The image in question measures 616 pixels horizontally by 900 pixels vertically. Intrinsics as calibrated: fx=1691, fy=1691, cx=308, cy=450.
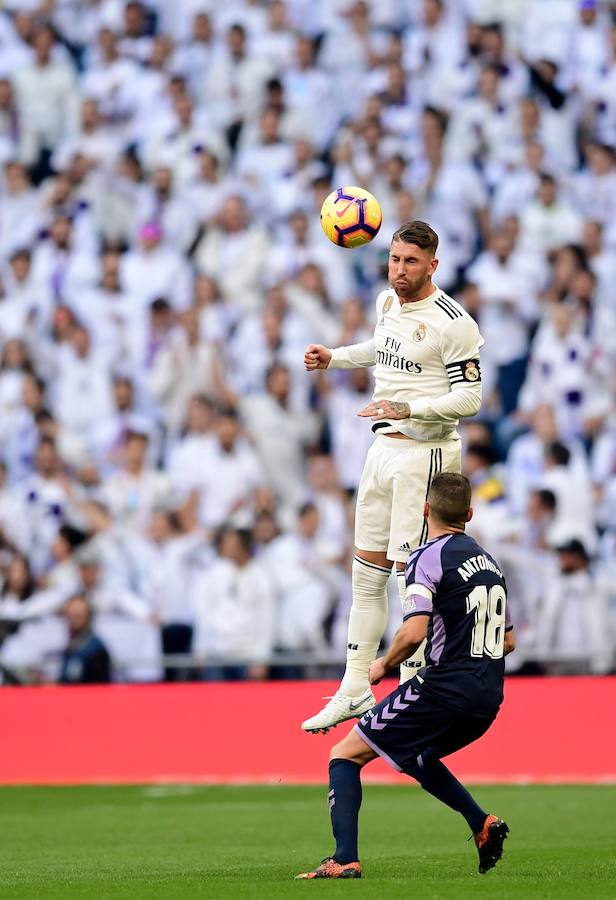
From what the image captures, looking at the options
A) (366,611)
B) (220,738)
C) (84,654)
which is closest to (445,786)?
(366,611)

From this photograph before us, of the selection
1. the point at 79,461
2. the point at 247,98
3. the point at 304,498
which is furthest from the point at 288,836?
the point at 247,98

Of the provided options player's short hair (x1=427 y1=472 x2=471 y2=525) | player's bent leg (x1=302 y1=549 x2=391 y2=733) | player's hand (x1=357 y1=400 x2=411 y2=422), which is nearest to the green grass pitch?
player's bent leg (x1=302 y1=549 x2=391 y2=733)

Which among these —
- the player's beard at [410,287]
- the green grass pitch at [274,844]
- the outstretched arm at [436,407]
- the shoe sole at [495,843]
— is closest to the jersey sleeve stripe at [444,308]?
the player's beard at [410,287]

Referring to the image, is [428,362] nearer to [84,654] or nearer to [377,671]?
[377,671]

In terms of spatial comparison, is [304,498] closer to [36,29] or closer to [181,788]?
[181,788]

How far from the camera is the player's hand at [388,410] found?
29.5ft

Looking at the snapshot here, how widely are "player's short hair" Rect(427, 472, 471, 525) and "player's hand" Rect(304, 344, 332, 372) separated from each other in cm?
188

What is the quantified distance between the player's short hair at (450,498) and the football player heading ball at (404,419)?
1.18 m

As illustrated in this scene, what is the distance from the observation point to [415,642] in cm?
758

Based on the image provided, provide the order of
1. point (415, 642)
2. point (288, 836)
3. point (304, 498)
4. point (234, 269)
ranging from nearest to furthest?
point (415, 642) < point (288, 836) < point (304, 498) < point (234, 269)

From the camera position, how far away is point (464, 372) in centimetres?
938

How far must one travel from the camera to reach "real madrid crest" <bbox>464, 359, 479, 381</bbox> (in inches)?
369

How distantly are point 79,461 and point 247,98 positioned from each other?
5704 millimetres

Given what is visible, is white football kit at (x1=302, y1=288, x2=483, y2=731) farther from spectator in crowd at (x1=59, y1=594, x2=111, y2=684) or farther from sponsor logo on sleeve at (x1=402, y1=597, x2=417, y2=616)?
spectator in crowd at (x1=59, y1=594, x2=111, y2=684)
